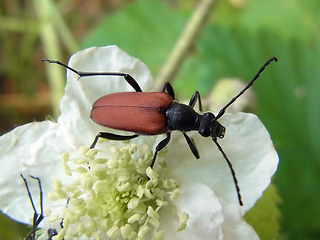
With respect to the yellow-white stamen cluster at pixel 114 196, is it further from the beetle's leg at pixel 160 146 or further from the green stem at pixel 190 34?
the green stem at pixel 190 34

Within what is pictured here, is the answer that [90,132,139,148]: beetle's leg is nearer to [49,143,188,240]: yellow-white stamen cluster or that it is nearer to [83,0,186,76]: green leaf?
[49,143,188,240]: yellow-white stamen cluster

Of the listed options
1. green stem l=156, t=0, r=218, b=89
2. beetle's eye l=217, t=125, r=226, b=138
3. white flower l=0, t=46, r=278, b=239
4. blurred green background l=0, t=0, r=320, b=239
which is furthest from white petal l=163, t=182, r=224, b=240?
green stem l=156, t=0, r=218, b=89

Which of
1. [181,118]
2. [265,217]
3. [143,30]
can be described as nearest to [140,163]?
[181,118]

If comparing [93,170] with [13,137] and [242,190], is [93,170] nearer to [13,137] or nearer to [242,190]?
[13,137]

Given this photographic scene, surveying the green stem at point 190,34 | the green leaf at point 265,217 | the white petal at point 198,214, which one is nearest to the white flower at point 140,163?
the white petal at point 198,214

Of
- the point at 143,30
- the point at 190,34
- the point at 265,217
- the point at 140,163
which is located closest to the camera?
the point at 140,163

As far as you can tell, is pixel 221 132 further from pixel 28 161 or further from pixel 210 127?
pixel 28 161

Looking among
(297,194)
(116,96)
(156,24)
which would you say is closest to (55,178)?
(116,96)

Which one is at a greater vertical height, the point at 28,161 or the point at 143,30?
the point at 28,161
